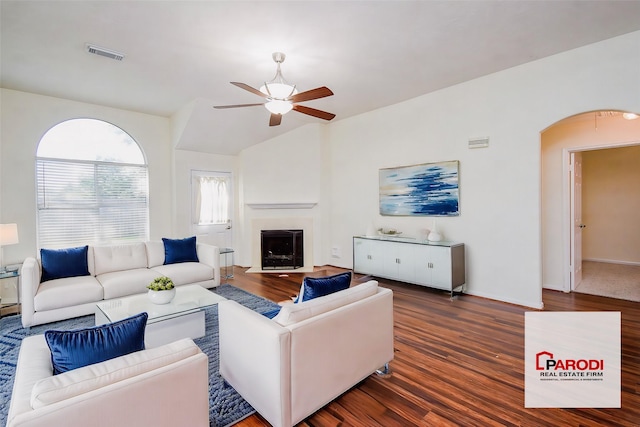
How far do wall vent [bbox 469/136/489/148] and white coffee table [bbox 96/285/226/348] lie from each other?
3917 millimetres

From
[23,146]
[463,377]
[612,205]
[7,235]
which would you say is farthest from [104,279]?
[612,205]

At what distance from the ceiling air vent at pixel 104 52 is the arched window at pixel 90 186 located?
2.20 meters

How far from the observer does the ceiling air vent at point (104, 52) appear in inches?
125

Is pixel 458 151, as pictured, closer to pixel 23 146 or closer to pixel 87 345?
pixel 87 345

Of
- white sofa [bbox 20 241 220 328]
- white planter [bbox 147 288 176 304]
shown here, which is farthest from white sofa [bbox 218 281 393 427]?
white sofa [bbox 20 241 220 328]

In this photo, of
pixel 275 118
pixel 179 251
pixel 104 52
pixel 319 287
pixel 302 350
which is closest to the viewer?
pixel 302 350

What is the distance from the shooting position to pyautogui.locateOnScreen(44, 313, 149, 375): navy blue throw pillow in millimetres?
1370

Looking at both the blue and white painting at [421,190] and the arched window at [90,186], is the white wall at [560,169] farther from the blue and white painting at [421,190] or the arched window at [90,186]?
the arched window at [90,186]

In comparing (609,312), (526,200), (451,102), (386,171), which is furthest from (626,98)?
(386,171)

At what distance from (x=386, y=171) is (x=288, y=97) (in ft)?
9.23

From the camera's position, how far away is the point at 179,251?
4719 millimetres

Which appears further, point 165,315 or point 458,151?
point 458,151

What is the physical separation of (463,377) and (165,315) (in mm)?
2619

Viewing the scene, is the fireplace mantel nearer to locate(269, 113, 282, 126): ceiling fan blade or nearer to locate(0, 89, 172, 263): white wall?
locate(269, 113, 282, 126): ceiling fan blade
